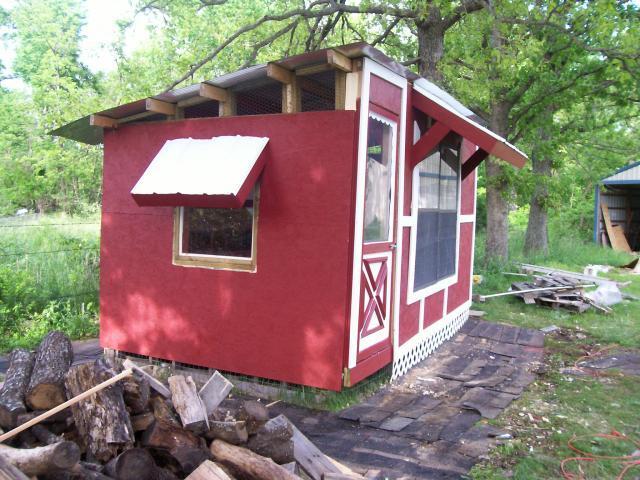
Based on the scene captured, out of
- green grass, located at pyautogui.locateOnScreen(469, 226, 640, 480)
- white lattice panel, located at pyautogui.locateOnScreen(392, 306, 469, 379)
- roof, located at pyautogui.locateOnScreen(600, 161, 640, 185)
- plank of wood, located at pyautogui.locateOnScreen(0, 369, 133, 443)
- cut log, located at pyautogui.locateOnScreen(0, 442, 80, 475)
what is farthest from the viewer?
roof, located at pyautogui.locateOnScreen(600, 161, 640, 185)

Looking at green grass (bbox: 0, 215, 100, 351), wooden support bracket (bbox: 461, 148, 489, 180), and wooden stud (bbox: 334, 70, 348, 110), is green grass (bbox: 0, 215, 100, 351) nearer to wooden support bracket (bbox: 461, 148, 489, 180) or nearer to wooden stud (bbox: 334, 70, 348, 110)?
wooden stud (bbox: 334, 70, 348, 110)

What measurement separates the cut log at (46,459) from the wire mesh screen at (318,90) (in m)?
4.04

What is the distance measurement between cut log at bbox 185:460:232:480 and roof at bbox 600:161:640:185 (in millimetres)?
21404

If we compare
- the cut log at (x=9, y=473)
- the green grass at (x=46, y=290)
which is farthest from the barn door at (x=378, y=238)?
the green grass at (x=46, y=290)

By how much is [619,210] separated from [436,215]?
19.5 meters

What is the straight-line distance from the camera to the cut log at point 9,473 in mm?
2707

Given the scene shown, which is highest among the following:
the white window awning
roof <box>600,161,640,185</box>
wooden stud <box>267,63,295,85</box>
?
roof <box>600,161,640,185</box>

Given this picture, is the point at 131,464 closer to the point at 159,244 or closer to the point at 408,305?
the point at 159,244

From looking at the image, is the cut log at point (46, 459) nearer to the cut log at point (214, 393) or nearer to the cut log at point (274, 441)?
the cut log at point (214, 393)

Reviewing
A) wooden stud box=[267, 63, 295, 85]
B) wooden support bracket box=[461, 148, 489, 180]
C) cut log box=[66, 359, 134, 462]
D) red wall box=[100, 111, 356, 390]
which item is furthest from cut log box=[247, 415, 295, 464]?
wooden support bracket box=[461, 148, 489, 180]

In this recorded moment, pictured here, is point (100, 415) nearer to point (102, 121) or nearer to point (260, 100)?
point (260, 100)

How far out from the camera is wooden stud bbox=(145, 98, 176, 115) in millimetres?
6074

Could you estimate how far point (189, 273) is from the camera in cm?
615

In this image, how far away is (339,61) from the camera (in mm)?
5094
